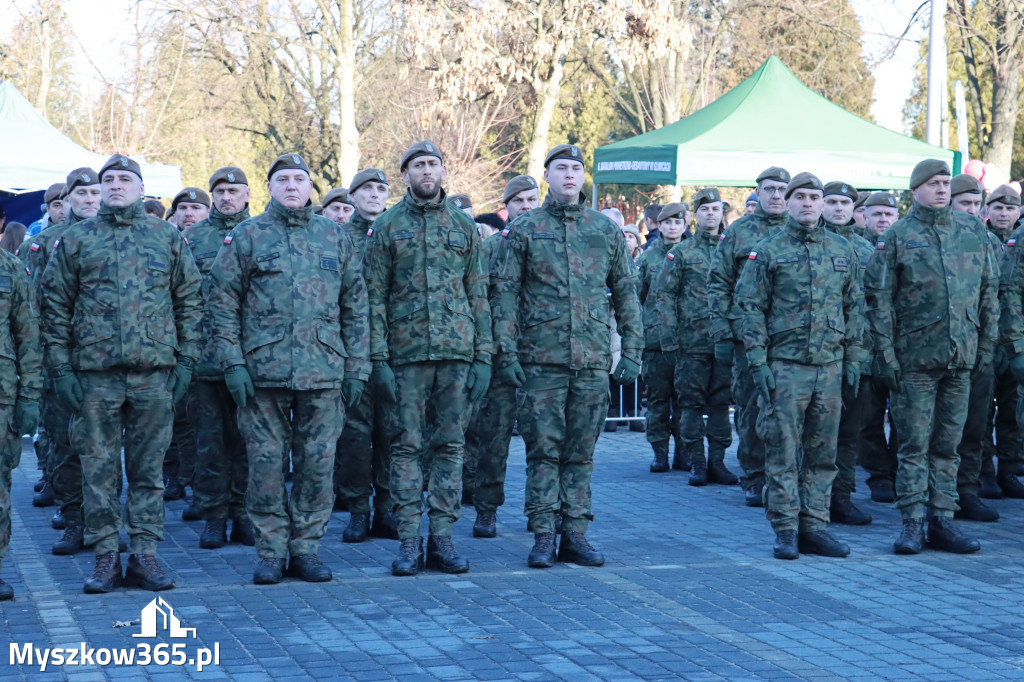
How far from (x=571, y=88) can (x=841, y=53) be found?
37.0ft

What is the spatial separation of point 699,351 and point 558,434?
3.68 metres

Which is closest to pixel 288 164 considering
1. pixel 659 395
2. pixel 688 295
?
pixel 688 295

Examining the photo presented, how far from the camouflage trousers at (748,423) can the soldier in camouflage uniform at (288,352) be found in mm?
3702

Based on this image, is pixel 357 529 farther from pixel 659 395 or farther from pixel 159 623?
pixel 659 395

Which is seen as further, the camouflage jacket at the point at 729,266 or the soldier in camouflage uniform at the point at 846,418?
the camouflage jacket at the point at 729,266

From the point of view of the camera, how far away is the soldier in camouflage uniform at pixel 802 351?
802 cm

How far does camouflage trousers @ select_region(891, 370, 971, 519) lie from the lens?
8.21m

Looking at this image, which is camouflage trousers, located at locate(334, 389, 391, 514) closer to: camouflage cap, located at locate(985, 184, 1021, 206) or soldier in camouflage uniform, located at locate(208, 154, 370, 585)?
soldier in camouflage uniform, located at locate(208, 154, 370, 585)

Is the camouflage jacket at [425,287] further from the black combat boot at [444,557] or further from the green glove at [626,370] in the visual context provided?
the black combat boot at [444,557]

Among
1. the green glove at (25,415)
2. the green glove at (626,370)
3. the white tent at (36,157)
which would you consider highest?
the white tent at (36,157)

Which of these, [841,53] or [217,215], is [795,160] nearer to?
[217,215]

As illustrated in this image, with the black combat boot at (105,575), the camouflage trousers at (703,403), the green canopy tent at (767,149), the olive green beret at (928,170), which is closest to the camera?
the black combat boot at (105,575)

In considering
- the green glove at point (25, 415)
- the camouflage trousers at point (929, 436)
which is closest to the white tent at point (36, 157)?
the green glove at point (25, 415)

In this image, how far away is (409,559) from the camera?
756cm
